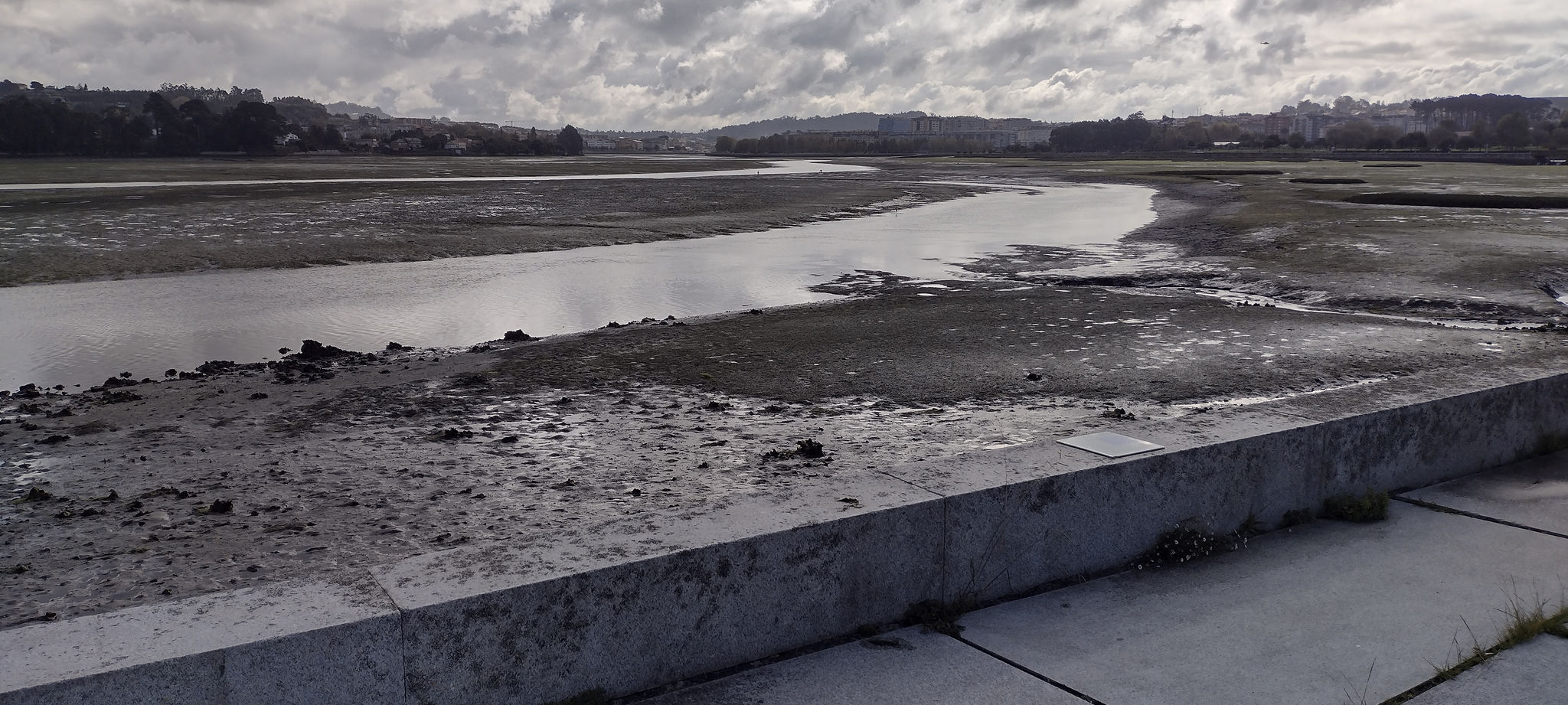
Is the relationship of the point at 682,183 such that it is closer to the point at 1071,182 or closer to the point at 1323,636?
the point at 1071,182

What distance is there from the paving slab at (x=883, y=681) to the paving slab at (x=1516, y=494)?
3107mm

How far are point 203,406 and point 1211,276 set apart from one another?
49.0ft

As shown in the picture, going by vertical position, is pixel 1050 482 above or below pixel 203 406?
above

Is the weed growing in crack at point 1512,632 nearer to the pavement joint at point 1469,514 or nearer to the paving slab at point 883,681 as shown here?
the pavement joint at point 1469,514

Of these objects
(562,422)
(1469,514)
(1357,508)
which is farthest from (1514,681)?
(562,422)

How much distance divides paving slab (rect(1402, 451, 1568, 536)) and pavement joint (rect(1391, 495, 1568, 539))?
19 millimetres

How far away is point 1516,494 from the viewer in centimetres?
584

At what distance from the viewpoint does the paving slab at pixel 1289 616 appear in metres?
3.77

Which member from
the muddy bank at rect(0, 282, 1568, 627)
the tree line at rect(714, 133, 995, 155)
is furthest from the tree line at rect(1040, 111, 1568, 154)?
the muddy bank at rect(0, 282, 1568, 627)

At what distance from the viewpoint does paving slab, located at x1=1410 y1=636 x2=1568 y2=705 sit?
364 centimetres

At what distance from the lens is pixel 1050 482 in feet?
15.0

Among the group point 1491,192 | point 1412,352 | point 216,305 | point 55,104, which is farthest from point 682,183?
point 55,104

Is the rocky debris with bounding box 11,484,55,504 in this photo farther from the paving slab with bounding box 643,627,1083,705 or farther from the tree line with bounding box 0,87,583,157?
the tree line with bounding box 0,87,583,157

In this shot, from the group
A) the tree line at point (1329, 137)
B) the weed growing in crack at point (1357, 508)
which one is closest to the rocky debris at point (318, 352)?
the weed growing in crack at point (1357, 508)
